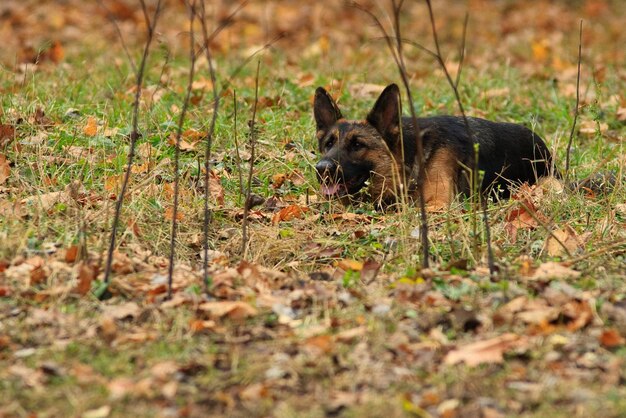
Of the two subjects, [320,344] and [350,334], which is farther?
[350,334]

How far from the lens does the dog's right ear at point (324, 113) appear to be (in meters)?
7.06

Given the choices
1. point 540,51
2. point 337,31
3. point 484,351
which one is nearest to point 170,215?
point 484,351

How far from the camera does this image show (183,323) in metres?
4.38

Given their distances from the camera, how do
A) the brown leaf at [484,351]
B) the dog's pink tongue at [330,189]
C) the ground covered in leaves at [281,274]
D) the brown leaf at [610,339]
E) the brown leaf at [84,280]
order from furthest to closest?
the dog's pink tongue at [330,189] < the brown leaf at [84,280] < the brown leaf at [610,339] < the brown leaf at [484,351] < the ground covered in leaves at [281,274]

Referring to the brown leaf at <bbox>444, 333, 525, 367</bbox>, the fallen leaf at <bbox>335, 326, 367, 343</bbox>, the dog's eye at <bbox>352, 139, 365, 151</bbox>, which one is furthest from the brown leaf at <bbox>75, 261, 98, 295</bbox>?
the dog's eye at <bbox>352, 139, 365, 151</bbox>

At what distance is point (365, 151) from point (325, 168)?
1.39ft

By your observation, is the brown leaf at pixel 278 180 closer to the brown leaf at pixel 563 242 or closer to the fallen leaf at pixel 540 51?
the brown leaf at pixel 563 242

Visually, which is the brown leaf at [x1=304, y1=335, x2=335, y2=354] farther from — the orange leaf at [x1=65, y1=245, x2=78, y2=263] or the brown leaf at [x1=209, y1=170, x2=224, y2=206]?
the brown leaf at [x1=209, y1=170, x2=224, y2=206]

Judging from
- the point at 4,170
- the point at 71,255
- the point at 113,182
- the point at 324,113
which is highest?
the point at 324,113

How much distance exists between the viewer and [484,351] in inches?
158

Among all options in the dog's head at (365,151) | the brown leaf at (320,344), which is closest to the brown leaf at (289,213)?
the dog's head at (365,151)

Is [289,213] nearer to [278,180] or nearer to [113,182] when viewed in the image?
[278,180]

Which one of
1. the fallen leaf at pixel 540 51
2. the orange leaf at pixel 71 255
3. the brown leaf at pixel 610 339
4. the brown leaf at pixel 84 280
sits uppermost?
the fallen leaf at pixel 540 51

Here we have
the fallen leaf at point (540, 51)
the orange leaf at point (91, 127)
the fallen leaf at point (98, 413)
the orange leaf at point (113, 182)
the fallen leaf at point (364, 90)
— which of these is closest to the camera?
the fallen leaf at point (98, 413)
